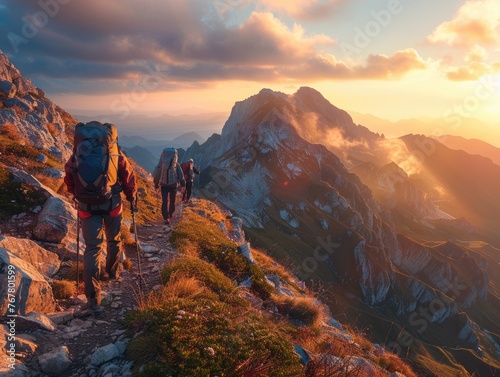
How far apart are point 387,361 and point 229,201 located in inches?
3938

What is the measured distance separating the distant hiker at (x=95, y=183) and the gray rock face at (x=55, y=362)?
6.16ft

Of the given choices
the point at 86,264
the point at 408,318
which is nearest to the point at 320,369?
the point at 86,264

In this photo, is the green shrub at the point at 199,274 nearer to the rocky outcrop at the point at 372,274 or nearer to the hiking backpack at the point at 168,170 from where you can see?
the hiking backpack at the point at 168,170

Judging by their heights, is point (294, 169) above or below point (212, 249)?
below

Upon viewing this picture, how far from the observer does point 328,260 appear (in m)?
116

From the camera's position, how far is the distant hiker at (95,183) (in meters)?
6.62

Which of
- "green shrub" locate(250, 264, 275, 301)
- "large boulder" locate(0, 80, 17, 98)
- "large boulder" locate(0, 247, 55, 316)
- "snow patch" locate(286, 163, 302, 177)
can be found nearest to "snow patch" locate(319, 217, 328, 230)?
"snow patch" locate(286, 163, 302, 177)

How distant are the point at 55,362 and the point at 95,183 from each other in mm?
3442

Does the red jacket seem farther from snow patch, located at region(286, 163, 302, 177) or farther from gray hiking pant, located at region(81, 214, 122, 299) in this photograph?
snow patch, located at region(286, 163, 302, 177)

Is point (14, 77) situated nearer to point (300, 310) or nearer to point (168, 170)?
point (168, 170)

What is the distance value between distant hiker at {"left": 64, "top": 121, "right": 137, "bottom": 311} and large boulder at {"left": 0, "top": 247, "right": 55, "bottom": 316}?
836 millimetres

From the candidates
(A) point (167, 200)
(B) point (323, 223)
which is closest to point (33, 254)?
(A) point (167, 200)

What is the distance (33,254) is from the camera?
7.79 m

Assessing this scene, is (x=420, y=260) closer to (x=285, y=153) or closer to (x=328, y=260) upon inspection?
(x=328, y=260)
